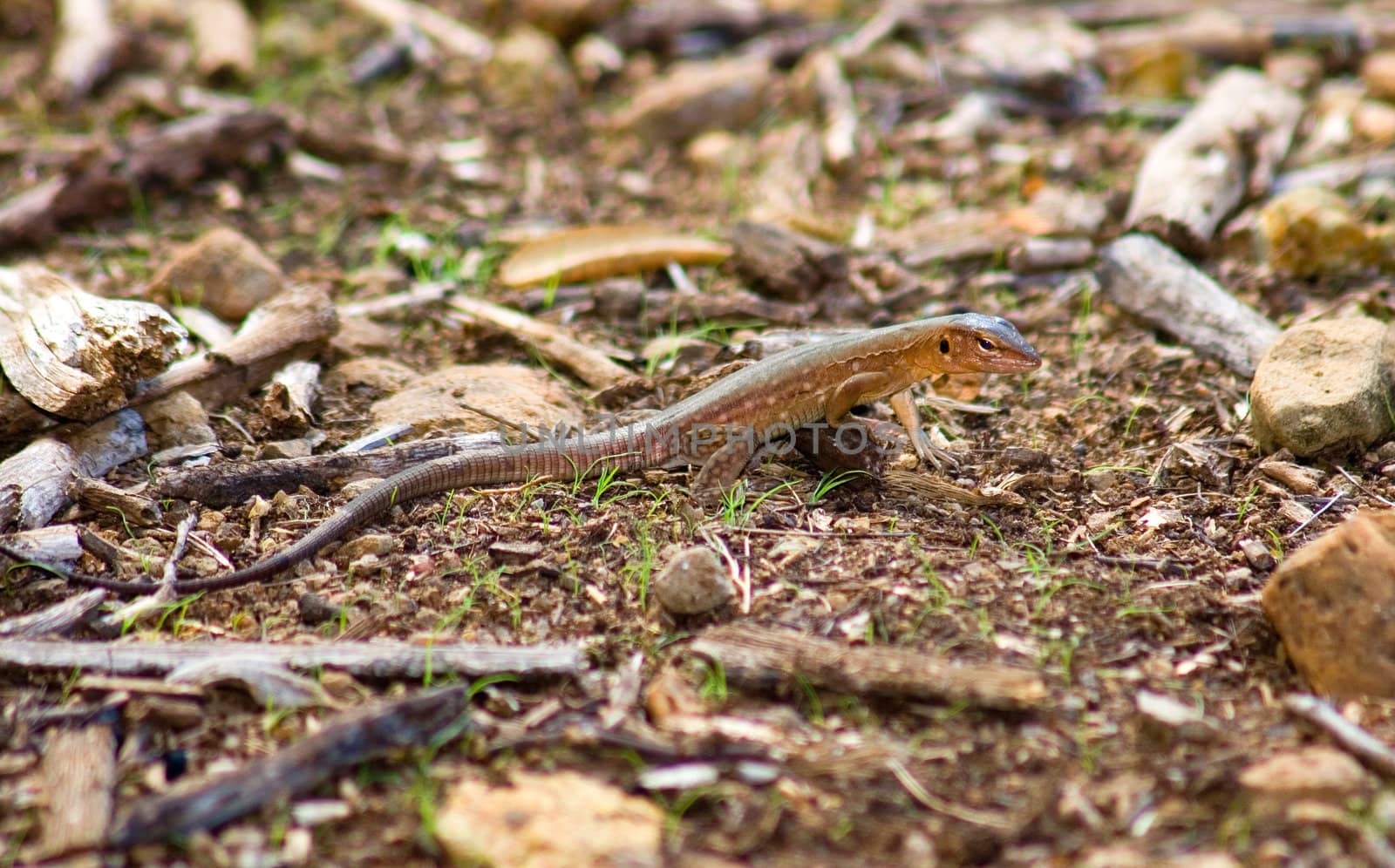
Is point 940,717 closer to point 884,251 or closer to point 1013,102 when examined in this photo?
point 884,251

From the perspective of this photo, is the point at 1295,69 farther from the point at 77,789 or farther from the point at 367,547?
the point at 77,789

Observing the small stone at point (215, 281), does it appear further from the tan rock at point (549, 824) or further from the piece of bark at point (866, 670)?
the tan rock at point (549, 824)

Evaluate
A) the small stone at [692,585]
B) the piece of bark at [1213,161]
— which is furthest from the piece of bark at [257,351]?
the piece of bark at [1213,161]

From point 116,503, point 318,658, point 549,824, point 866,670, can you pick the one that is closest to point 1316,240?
point 866,670

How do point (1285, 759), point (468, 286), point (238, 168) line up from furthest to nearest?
1. point (238, 168)
2. point (468, 286)
3. point (1285, 759)

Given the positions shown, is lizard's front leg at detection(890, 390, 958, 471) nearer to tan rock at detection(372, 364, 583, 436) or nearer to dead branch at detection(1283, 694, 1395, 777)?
tan rock at detection(372, 364, 583, 436)

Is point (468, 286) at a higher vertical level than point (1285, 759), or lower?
higher

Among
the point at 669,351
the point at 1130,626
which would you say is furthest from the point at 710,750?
the point at 669,351
